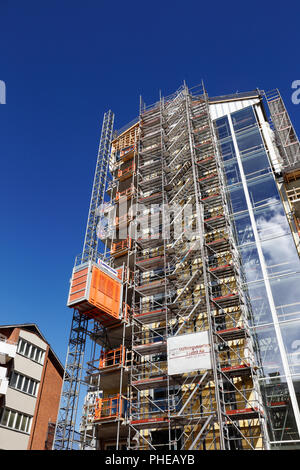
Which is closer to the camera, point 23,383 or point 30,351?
point 23,383

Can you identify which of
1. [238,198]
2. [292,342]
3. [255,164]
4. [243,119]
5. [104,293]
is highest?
[243,119]

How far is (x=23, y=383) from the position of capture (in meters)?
31.9

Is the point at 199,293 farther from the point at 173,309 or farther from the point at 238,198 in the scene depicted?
the point at 238,198

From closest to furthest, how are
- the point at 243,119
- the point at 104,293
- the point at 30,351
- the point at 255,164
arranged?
the point at 104,293, the point at 255,164, the point at 243,119, the point at 30,351

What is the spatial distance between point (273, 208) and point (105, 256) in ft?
46.2

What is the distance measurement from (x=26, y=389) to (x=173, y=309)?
1576 cm

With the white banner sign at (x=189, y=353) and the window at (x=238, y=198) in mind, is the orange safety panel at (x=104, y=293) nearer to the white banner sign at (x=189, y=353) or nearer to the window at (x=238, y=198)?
the white banner sign at (x=189, y=353)

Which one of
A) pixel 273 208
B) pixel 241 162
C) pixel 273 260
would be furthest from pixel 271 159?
pixel 273 260

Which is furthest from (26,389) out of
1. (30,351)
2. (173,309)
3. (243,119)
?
(243,119)

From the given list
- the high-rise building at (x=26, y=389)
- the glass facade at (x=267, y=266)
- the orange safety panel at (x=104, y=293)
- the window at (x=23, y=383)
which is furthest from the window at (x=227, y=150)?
the window at (x=23, y=383)

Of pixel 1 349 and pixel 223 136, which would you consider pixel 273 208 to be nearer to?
pixel 223 136

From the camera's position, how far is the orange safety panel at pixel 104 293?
25.7 meters

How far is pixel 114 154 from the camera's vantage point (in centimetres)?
4281
